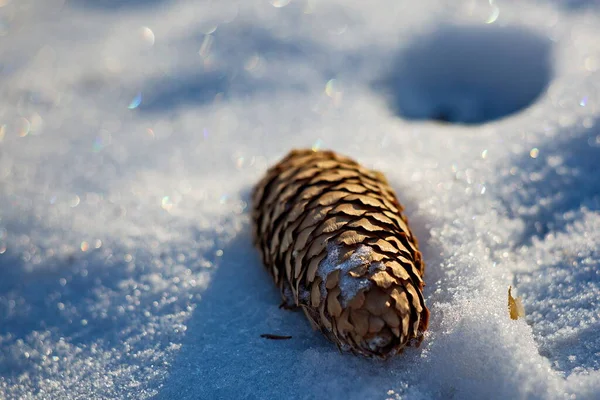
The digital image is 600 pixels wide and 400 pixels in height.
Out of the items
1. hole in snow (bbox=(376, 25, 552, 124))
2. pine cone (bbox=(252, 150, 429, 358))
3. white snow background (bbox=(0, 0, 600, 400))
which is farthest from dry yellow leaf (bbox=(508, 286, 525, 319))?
hole in snow (bbox=(376, 25, 552, 124))

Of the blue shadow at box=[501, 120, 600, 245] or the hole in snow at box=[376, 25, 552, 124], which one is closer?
the blue shadow at box=[501, 120, 600, 245]

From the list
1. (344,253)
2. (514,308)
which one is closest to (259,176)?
(344,253)

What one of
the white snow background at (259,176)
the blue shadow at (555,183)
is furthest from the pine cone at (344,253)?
the blue shadow at (555,183)

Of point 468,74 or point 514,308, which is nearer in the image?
point 514,308

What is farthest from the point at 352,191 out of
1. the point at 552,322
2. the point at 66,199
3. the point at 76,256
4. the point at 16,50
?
the point at 16,50

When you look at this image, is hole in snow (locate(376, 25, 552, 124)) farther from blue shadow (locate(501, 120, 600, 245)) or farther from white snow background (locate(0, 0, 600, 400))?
blue shadow (locate(501, 120, 600, 245))

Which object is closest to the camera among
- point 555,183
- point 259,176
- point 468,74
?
point 555,183

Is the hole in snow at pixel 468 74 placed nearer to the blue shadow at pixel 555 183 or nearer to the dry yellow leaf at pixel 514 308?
the blue shadow at pixel 555 183

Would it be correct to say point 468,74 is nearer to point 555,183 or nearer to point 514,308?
point 555,183
